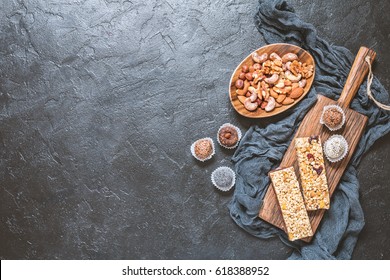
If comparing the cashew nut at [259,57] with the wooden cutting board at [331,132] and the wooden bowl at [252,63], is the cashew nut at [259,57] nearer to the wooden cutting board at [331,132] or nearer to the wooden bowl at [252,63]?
the wooden bowl at [252,63]

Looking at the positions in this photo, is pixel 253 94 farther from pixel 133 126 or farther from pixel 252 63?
pixel 133 126

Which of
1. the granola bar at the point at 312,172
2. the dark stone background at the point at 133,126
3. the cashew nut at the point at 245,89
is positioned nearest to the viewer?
the granola bar at the point at 312,172

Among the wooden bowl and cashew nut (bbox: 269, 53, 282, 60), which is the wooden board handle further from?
cashew nut (bbox: 269, 53, 282, 60)

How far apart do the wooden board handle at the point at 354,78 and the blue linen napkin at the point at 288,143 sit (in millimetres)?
62

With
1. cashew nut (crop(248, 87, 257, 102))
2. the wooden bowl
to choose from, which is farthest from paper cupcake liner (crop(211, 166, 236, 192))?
cashew nut (crop(248, 87, 257, 102))

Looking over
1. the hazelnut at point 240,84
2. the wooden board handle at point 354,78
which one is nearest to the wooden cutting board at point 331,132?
the wooden board handle at point 354,78

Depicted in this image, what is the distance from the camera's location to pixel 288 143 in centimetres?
296

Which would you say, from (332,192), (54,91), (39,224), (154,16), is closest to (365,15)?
(332,192)

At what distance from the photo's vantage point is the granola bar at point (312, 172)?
2820mm

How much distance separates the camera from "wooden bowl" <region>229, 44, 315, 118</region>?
114 inches

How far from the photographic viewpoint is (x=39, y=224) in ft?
10.3

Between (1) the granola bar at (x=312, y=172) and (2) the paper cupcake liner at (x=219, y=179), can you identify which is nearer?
(1) the granola bar at (x=312, y=172)

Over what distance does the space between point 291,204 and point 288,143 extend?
0.41 metres

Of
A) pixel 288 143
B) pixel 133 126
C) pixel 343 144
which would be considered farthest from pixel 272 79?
pixel 133 126
